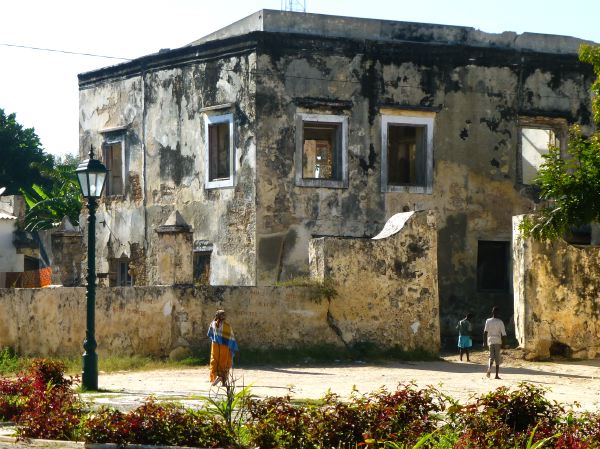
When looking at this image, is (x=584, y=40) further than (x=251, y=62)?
Yes

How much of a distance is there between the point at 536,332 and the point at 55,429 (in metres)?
13.3

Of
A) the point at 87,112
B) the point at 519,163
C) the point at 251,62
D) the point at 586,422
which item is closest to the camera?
the point at 586,422

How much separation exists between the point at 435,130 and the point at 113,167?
8.31 meters

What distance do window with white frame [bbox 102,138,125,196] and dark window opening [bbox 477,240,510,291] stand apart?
9018mm

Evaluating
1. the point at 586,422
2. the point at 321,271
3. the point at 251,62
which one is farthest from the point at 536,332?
the point at 586,422

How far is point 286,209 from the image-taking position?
90.4 ft

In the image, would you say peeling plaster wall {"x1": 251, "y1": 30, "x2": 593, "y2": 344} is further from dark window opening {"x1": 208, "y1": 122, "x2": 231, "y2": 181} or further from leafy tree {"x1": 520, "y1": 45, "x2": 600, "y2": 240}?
leafy tree {"x1": 520, "y1": 45, "x2": 600, "y2": 240}

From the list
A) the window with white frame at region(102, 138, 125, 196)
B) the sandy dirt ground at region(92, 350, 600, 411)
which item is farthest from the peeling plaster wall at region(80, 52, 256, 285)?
the sandy dirt ground at region(92, 350, 600, 411)

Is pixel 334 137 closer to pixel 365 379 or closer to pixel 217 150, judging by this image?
pixel 217 150

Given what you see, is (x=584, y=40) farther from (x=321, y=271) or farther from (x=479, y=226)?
(x=321, y=271)

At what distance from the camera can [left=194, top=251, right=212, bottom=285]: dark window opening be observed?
28.3 metres

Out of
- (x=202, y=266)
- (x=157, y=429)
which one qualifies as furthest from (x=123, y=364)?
(x=157, y=429)

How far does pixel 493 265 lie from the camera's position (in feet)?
96.8

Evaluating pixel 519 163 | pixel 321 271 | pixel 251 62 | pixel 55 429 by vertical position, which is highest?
pixel 251 62
